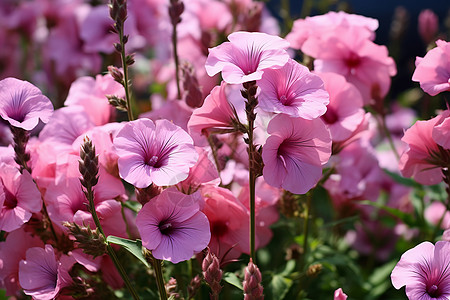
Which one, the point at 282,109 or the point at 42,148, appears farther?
the point at 42,148

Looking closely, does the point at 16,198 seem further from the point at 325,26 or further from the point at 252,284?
the point at 325,26

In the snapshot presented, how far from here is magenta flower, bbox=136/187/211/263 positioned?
1.95 feet

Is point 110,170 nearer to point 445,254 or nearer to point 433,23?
point 445,254

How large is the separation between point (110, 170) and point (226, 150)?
0.26m

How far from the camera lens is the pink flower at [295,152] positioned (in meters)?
0.63

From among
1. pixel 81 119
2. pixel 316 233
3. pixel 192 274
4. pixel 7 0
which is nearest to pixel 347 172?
pixel 316 233

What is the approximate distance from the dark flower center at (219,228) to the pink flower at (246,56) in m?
0.21

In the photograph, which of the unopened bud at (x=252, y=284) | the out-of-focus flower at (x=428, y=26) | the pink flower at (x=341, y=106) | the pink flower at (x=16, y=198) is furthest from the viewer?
the out-of-focus flower at (x=428, y=26)

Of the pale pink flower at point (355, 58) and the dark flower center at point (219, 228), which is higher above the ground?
the pale pink flower at point (355, 58)

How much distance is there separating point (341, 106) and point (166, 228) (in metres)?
0.32

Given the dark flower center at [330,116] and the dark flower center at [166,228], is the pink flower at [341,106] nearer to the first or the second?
the dark flower center at [330,116]

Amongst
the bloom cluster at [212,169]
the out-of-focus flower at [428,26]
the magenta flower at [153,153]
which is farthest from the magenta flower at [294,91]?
the out-of-focus flower at [428,26]

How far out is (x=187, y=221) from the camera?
2.05ft

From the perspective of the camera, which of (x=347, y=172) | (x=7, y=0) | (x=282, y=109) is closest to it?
(x=282, y=109)
